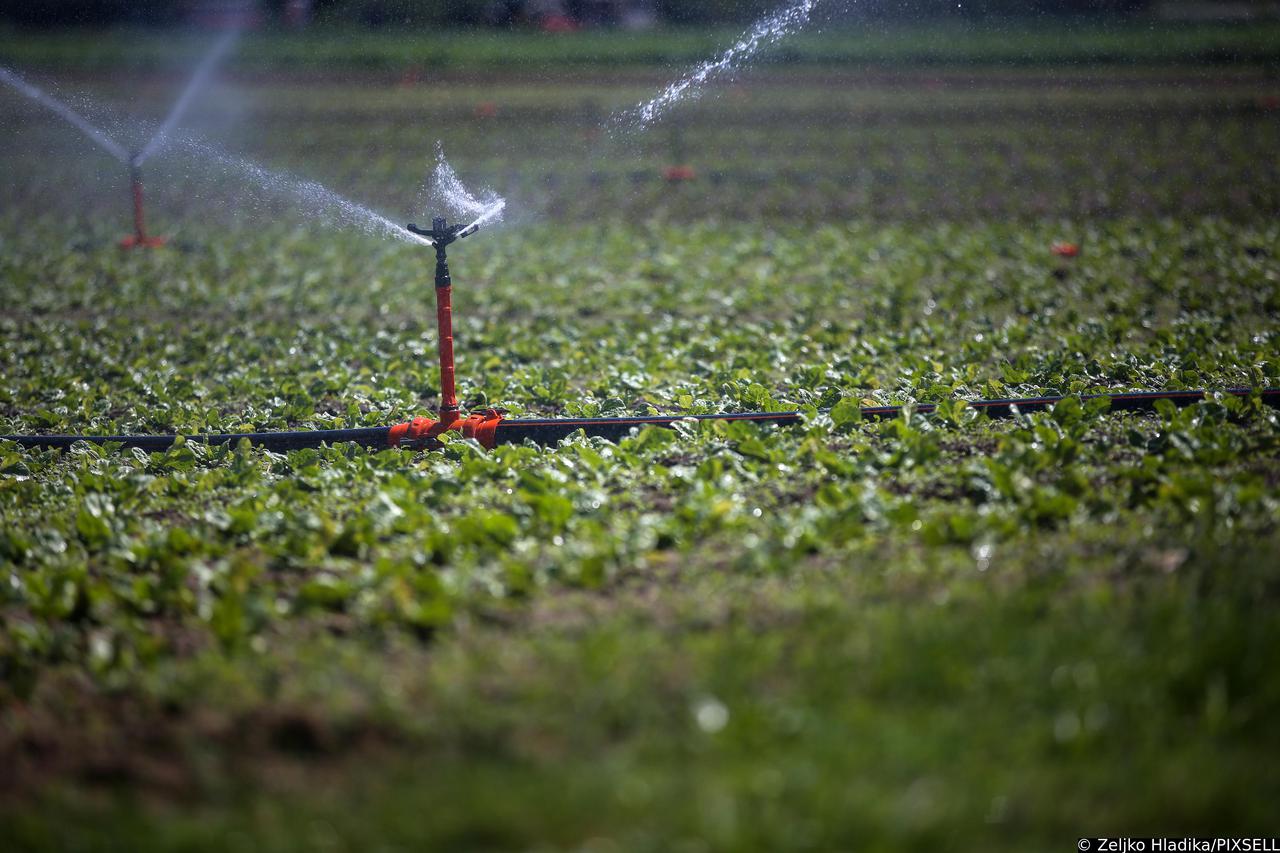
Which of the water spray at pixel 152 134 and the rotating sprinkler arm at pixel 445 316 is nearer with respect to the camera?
the rotating sprinkler arm at pixel 445 316

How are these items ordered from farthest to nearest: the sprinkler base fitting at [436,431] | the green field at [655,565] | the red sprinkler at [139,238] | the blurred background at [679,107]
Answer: the blurred background at [679,107] → the red sprinkler at [139,238] → the sprinkler base fitting at [436,431] → the green field at [655,565]

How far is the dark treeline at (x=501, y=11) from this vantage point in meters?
38.9

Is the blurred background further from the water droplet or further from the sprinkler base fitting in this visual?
the water droplet

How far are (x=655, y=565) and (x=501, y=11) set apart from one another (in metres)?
40.9

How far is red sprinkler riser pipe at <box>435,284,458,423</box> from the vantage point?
674 centimetres

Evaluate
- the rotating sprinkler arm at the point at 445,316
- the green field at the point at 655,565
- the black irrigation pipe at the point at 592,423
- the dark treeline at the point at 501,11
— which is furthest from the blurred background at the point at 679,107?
the rotating sprinkler arm at the point at 445,316

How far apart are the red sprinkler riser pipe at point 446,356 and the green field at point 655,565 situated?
1.12 feet

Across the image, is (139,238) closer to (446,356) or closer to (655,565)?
(446,356)

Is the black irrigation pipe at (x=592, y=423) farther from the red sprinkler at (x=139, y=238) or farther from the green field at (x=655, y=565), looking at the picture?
the red sprinkler at (x=139, y=238)

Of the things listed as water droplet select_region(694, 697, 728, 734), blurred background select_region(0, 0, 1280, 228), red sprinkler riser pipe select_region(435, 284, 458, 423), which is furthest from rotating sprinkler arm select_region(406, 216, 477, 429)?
blurred background select_region(0, 0, 1280, 228)

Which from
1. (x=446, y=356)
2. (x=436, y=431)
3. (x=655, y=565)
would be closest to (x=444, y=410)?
(x=436, y=431)

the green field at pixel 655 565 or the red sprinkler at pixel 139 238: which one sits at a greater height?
the red sprinkler at pixel 139 238

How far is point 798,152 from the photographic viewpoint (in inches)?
899

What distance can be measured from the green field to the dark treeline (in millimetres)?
27831
